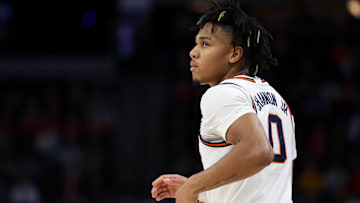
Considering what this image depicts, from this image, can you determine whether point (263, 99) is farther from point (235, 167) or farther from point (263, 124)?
point (235, 167)

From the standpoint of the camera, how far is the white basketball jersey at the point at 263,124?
2.43 metres

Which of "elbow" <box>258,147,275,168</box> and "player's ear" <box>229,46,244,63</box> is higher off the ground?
"player's ear" <box>229,46,244,63</box>

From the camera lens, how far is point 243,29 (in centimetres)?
277

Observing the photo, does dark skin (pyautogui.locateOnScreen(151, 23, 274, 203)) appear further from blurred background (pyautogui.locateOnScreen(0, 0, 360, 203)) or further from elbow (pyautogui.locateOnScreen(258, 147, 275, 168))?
blurred background (pyautogui.locateOnScreen(0, 0, 360, 203))

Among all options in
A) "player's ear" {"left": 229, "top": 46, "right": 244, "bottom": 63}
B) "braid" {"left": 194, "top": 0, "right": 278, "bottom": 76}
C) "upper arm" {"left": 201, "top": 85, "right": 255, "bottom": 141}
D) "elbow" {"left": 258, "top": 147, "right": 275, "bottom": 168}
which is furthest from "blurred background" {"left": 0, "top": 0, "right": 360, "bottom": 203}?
"elbow" {"left": 258, "top": 147, "right": 275, "bottom": 168}

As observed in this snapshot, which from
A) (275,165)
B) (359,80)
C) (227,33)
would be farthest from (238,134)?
(359,80)

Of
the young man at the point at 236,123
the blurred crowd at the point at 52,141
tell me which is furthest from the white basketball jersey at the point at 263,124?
the blurred crowd at the point at 52,141

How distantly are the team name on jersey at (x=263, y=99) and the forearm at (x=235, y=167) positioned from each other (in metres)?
0.41

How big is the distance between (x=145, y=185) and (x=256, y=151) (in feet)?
30.3

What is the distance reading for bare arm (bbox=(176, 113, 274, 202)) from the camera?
88.5 inches

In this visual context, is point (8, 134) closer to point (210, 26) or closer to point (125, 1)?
point (125, 1)

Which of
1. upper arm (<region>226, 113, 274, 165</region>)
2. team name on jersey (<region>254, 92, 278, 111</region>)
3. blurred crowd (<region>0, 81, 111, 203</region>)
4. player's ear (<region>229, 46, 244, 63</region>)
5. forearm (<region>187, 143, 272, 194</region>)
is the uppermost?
player's ear (<region>229, 46, 244, 63</region>)

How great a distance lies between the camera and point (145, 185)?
11.3 meters

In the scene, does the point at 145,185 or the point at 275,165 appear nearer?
the point at 275,165
